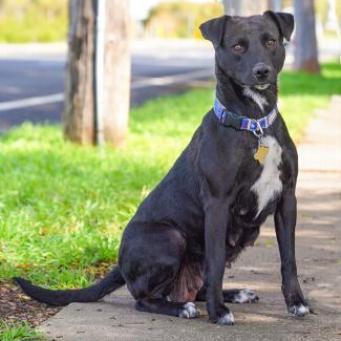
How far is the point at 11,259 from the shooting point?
6.40 metres

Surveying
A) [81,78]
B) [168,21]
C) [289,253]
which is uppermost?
[81,78]

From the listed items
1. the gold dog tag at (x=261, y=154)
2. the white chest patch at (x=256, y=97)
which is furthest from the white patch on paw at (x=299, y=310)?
the white chest patch at (x=256, y=97)

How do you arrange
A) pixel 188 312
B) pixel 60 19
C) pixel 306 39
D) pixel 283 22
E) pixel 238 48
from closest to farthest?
pixel 238 48, pixel 188 312, pixel 283 22, pixel 306 39, pixel 60 19

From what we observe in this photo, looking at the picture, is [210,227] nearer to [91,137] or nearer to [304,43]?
[91,137]

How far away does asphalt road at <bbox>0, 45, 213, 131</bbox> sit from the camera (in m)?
15.1

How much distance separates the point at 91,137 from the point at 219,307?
558 centimetres

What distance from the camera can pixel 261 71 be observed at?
5.05 m

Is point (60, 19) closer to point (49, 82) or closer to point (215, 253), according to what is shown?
point (49, 82)

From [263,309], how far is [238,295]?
0.60 ft

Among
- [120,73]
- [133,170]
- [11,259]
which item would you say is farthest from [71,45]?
[11,259]

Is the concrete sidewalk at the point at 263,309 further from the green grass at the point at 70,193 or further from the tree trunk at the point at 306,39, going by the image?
the tree trunk at the point at 306,39

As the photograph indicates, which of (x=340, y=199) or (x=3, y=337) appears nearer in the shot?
(x=3, y=337)

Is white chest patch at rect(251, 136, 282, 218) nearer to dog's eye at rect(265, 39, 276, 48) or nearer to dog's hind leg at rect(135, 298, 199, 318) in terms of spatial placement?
dog's eye at rect(265, 39, 276, 48)

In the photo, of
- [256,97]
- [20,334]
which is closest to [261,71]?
[256,97]
